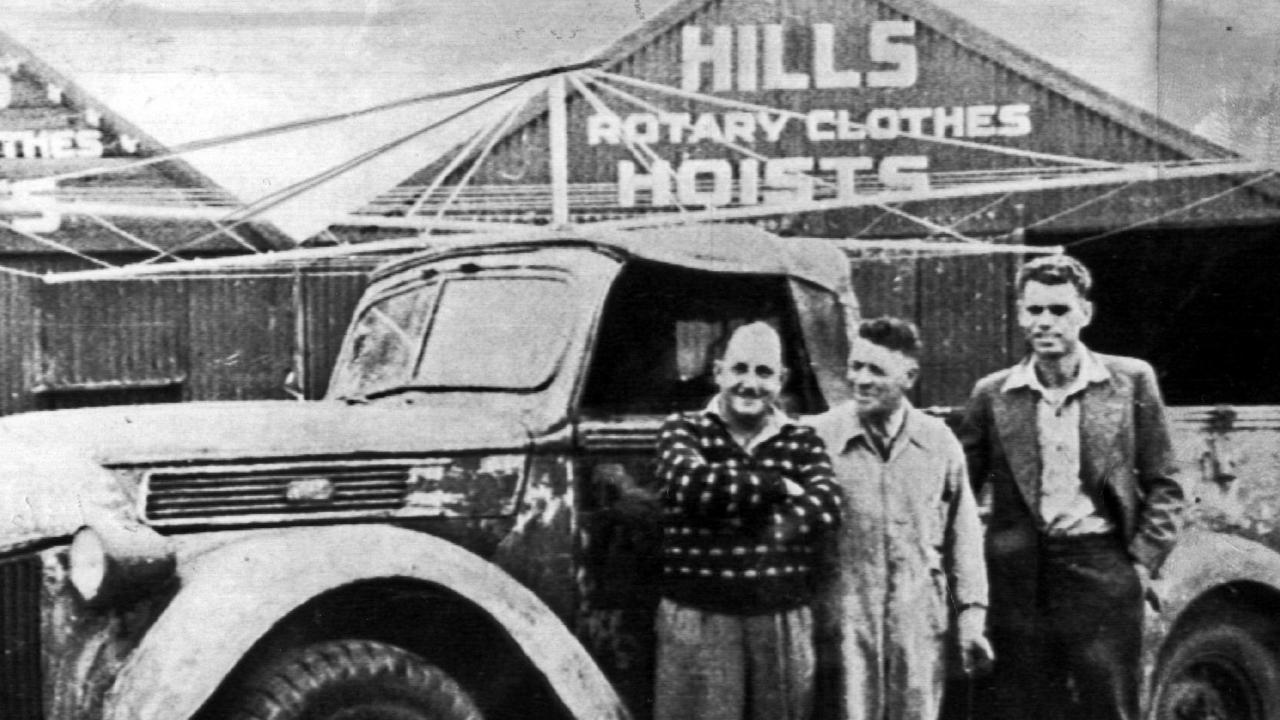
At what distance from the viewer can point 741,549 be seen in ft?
10.4

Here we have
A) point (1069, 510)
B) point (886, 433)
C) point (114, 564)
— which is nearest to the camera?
point (114, 564)

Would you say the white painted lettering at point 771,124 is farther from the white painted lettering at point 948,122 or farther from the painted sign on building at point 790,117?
the white painted lettering at point 948,122

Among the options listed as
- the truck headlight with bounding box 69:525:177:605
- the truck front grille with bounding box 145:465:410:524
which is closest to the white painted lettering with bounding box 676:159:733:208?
the truck front grille with bounding box 145:465:410:524

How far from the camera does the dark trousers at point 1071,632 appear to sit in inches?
137

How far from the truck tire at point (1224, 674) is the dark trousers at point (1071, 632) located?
10.7 inches

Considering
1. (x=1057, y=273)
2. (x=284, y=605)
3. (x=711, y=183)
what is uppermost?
(x=711, y=183)

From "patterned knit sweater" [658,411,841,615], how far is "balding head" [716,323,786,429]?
62 mm

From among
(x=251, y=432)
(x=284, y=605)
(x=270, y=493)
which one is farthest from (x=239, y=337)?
(x=284, y=605)

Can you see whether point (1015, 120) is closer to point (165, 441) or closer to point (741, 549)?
point (741, 549)

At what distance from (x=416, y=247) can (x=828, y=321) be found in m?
1.33

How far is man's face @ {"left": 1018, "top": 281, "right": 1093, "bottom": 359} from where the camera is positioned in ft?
11.9

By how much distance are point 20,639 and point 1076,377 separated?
3080 millimetres

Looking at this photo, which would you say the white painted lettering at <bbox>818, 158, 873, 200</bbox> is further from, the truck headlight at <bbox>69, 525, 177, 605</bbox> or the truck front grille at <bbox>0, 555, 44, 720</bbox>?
the truck front grille at <bbox>0, 555, 44, 720</bbox>

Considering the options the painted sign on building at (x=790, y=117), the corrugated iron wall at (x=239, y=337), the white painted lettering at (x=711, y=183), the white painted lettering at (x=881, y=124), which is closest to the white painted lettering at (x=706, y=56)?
the painted sign on building at (x=790, y=117)
